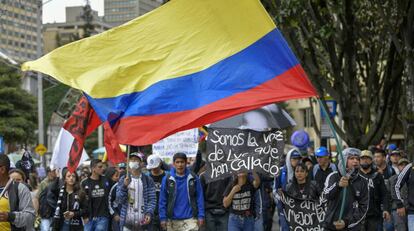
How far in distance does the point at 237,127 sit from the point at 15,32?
25351 millimetres

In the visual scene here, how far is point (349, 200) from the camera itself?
12.1m

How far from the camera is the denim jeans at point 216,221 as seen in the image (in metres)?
13.9

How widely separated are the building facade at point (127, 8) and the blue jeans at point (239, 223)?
15634 millimetres

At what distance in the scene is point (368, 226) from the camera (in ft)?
46.9

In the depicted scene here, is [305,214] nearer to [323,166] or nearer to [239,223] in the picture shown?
[239,223]

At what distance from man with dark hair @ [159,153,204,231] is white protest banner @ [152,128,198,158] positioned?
5.84m

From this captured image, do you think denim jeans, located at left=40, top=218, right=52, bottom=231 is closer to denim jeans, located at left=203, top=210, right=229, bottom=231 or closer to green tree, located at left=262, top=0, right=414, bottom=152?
denim jeans, located at left=203, top=210, right=229, bottom=231

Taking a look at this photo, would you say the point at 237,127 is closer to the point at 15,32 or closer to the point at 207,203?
the point at 207,203

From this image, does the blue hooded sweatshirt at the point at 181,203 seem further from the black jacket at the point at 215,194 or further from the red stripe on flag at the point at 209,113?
the red stripe on flag at the point at 209,113

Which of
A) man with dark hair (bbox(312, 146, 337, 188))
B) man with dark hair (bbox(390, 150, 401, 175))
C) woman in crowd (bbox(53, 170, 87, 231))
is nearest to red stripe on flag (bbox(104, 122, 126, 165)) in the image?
man with dark hair (bbox(312, 146, 337, 188))

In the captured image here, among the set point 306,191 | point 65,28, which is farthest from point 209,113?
point 65,28

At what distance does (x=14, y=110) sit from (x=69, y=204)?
38326mm

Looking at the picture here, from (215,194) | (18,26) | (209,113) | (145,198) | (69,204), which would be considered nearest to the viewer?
(209,113)

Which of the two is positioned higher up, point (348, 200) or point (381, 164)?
point (381, 164)
